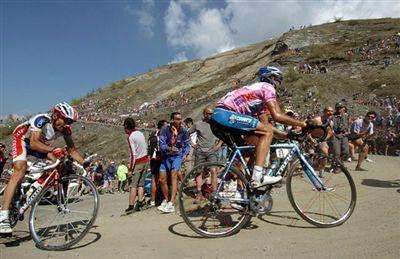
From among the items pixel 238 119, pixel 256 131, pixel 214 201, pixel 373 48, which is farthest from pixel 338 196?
pixel 373 48

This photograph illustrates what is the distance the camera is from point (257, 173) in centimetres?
536

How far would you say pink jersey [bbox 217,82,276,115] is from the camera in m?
5.42

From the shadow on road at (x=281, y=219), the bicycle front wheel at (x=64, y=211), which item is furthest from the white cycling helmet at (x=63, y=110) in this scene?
the shadow on road at (x=281, y=219)

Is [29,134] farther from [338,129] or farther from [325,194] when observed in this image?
[338,129]

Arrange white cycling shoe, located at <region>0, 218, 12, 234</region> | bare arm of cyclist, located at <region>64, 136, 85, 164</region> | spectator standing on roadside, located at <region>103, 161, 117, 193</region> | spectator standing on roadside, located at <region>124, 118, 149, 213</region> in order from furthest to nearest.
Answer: spectator standing on roadside, located at <region>103, 161, 117, 193</region>, spectator standing on roadside, located at <region>124, 118, 149, 213</region>, bare arm of cyclist, located at <region>64, 136, 85, 164</region>, white cycling shoe, located at <region>0, 218, 12, 234</region>

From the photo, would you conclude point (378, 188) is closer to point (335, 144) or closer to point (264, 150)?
point (335, 144)

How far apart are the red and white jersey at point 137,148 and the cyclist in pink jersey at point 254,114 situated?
129 inches

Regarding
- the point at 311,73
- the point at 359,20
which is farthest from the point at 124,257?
the point at 359,20

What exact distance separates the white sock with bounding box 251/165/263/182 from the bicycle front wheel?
87.5 inches

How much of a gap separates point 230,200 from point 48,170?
268cm

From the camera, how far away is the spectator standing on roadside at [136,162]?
8523 millimetres

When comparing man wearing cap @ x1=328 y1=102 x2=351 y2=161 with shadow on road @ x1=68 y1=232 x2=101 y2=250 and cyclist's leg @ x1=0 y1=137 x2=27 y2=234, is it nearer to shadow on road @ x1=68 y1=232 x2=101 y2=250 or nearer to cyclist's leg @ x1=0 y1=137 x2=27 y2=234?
shadow on road @ x1=68 y1=232 x2=101 y2=250

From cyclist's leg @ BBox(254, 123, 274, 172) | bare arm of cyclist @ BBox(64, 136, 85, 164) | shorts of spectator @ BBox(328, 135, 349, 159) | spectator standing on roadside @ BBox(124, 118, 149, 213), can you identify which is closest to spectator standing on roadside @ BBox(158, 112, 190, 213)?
spectator standing on roadside @ BBox(124, 118, 149, 213)

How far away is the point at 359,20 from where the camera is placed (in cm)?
6669
